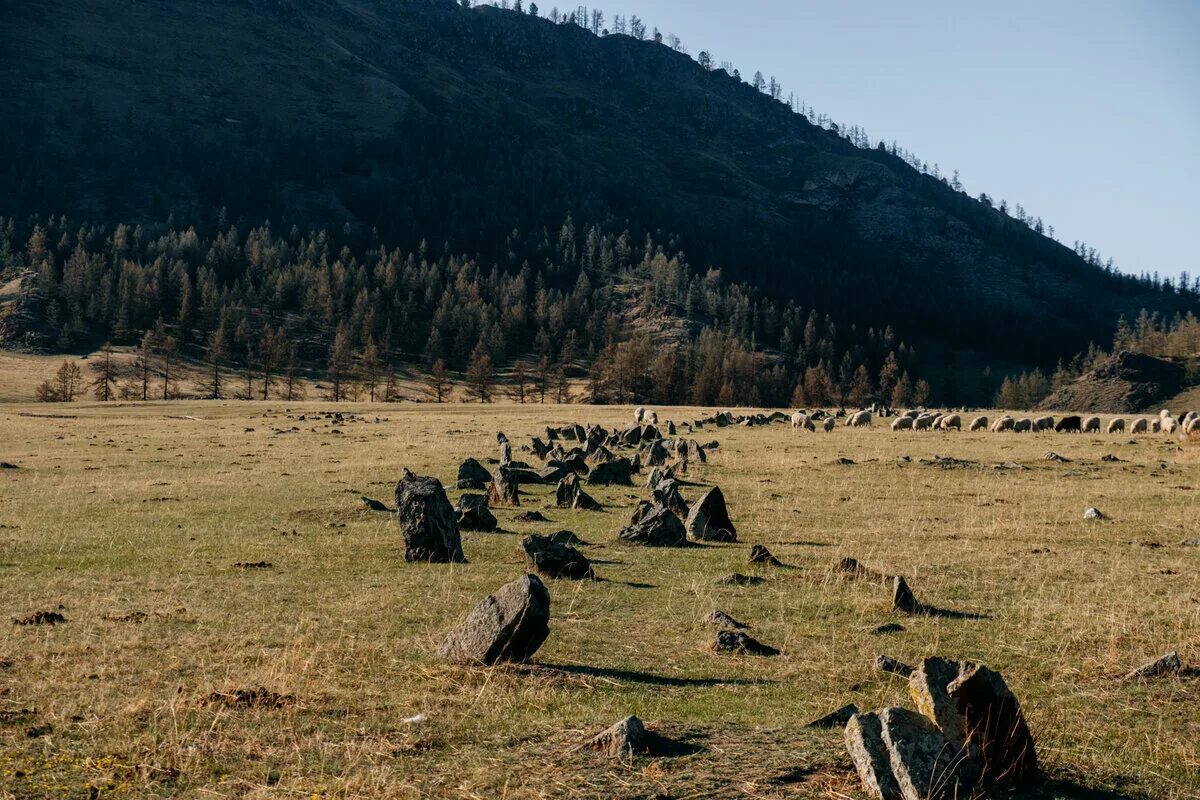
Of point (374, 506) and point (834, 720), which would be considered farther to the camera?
point (374, 506)

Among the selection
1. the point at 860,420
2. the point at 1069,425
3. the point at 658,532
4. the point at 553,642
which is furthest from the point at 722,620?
the point at 1069,425

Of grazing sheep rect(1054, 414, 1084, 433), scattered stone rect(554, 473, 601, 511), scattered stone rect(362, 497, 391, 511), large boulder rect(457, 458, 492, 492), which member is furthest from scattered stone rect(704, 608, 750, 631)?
grazing sheep rect(1054, 414, 1084, 433)

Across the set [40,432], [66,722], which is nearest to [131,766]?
[66,722]

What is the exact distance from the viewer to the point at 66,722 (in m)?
9.02

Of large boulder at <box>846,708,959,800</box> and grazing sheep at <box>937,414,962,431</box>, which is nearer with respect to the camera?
large boulder at <box>846,708,959,800</box>

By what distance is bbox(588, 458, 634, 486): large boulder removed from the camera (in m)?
34.9

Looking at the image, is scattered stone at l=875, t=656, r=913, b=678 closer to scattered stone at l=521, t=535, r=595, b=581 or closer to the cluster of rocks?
the cluster of rocks

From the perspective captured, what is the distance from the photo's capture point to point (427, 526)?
766 inches

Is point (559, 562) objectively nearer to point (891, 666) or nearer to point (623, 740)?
point (891, 666)

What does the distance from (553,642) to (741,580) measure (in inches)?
237

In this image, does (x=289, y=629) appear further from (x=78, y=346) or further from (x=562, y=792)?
(x=78, y=346)

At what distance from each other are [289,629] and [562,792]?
7.34m

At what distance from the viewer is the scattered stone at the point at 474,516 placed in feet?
78.7

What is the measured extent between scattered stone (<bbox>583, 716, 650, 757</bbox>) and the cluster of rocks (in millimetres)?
1802
